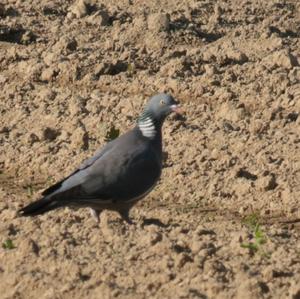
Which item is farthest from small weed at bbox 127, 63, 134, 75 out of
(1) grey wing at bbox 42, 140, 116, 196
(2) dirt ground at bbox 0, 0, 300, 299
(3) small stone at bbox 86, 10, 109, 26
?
(1) grey wing at bbox 42, 140, 116, 196

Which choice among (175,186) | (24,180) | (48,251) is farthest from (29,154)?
(48,251)

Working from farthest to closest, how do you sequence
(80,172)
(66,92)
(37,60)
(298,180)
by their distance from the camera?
(37,60) < (66,92) < (298,180) < (80,172)

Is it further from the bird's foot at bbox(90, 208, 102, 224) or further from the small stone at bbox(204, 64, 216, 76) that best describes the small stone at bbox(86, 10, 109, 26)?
the bird's foot at bbox(90, 208, 102, 224)

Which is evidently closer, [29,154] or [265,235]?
[265,235]

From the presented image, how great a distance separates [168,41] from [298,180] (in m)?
4.59

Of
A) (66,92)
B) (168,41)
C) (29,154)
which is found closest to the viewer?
(29,154)

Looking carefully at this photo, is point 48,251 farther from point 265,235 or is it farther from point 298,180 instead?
point 298,180

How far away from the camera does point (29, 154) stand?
10750 mm

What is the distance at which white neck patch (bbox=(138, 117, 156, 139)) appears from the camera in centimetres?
884

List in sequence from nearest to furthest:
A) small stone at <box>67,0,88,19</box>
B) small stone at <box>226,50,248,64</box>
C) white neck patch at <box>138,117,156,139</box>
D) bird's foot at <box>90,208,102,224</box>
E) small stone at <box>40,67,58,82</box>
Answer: bird's foot at <box>90,208,102,224</box> → white neck patch at <box>138,117,156,139</box> → small stone at <box>40,67,58,82</box> → small stone at <box>226,50,248,64</box> → small stone at <box>67,0,88,19</box>

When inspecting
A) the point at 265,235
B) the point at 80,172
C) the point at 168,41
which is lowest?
the point at 168,41

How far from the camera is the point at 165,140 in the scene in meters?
10.9

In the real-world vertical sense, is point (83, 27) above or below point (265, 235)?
below

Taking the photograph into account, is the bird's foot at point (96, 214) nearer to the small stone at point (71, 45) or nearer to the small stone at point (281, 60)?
the small stone at point (281, 60)
